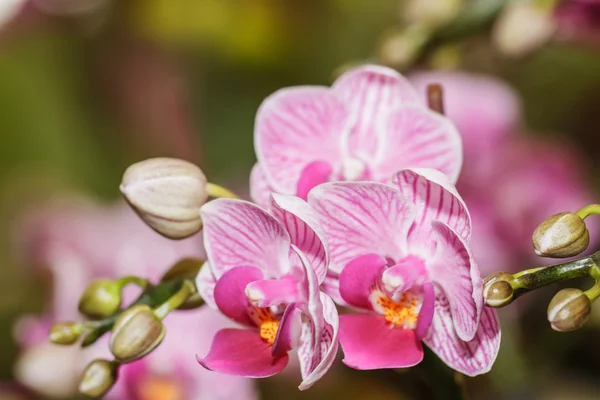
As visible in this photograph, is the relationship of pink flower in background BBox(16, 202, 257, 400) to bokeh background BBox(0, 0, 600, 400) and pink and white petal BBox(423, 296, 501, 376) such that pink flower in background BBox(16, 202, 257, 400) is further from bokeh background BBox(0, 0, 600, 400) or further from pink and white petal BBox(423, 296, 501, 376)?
pink and white petal BBox(423, 296, 501, 376)

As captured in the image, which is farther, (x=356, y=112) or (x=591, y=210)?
(x=356, y=112)

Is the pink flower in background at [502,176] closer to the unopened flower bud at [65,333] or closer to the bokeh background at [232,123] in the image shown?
the bokeh background at [232,123]

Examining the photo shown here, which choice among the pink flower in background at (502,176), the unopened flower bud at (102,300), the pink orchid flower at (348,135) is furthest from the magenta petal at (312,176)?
the pink flower in background at (502,176)

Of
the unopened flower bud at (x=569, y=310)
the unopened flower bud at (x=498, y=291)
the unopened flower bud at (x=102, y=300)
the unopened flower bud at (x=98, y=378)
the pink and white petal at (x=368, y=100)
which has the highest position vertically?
the pink and white petal at (x=368, y=100)

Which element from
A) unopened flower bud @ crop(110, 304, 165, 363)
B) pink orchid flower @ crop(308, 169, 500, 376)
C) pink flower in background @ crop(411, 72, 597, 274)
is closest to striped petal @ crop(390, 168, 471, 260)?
pink orchid flower @ crop(308, 169, 500, 376)

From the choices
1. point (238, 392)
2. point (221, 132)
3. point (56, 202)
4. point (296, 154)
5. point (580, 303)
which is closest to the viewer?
point (580, 303)

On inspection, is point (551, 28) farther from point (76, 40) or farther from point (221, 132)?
point (76, 40)

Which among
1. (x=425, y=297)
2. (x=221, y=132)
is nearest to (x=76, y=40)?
(x=221, y=132)
